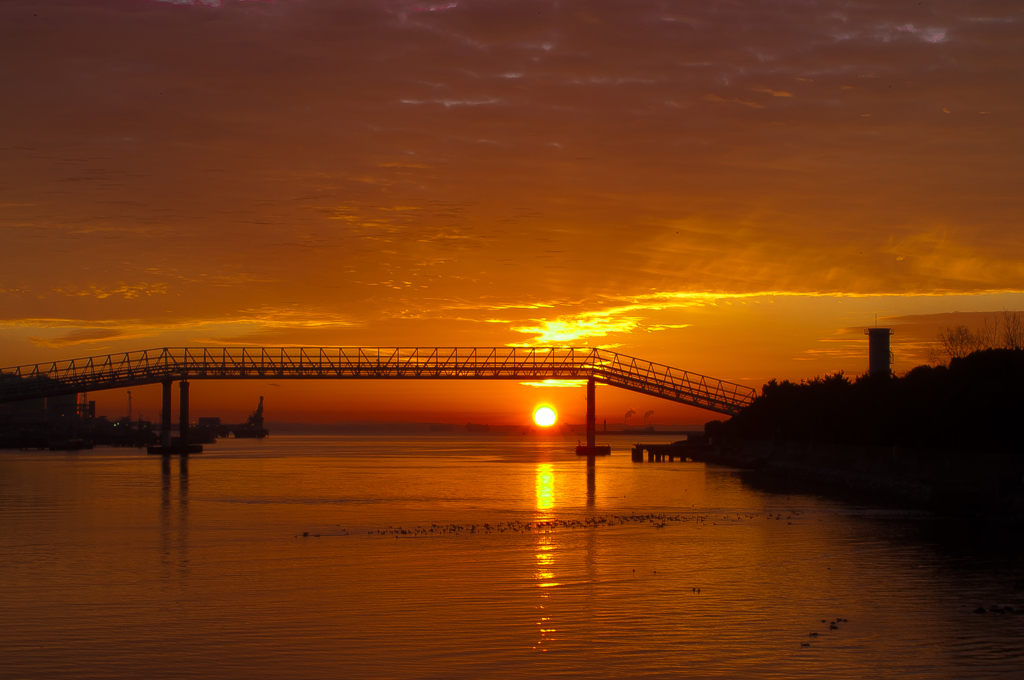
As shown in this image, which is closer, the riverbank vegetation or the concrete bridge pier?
the riverbank vegetation

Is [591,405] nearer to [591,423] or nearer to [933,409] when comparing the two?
[591,423]

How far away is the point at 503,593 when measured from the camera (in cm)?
2372

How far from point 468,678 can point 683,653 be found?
4241 millimetres

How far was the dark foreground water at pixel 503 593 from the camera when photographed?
17297 mm

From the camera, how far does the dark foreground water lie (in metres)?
17.3

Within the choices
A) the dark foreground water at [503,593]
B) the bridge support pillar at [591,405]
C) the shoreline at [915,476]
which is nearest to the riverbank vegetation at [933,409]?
the shoreline at [915,476]

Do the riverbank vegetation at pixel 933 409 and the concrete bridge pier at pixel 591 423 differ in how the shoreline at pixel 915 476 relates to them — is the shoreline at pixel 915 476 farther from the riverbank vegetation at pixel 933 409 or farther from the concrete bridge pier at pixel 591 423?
the concrete bridge pier at pixel 591 423

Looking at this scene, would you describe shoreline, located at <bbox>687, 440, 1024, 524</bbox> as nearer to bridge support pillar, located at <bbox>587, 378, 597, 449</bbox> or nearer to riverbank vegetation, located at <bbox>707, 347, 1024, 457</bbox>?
riverbank vegetation, located at <bbox>707, 347, 1024, 457</bbox>

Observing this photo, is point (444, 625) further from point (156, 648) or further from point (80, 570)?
point (80, 570)

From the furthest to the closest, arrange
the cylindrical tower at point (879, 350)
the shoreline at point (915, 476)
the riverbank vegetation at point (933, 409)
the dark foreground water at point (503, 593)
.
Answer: the cylindrical tower at point (879, 350) → the riverbank vegetation at point (933, 409) → the shoreline at point (915, 476) → the dark foreground water at point (503, 593)

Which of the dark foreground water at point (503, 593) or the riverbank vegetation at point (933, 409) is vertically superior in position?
the riverbank vegetation at point (933, 409)

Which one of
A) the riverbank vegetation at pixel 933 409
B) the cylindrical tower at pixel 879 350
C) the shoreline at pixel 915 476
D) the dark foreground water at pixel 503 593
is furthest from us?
the cylindrical tower at pixel 879 350

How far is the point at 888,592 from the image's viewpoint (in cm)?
2383

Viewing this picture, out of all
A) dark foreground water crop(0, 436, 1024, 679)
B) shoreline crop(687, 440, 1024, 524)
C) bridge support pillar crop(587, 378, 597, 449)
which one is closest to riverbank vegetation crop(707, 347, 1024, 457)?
shoreline crop(687, 440, 1024, 524)
